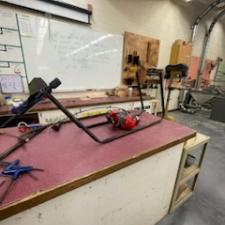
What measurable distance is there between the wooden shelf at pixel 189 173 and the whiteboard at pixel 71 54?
2.09 m

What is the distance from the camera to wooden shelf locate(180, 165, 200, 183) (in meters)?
1.43

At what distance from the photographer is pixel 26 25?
2.11m

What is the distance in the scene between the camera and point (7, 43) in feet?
6.70

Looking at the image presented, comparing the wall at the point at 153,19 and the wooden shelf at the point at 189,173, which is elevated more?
the wall at the point at 153,19

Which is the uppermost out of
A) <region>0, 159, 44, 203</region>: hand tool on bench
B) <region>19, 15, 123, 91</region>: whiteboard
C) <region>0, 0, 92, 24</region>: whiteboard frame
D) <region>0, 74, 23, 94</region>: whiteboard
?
<region>0, 0, 92, 24</region>: whiteboard frame

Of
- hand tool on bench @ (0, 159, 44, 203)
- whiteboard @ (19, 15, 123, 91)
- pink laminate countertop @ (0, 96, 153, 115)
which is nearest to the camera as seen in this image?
hand tool on bench @ (0, 159, 44, 203)

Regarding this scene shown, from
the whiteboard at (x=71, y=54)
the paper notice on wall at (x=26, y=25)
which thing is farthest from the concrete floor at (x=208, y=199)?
the paper notice on wall at (x=26, y=25)

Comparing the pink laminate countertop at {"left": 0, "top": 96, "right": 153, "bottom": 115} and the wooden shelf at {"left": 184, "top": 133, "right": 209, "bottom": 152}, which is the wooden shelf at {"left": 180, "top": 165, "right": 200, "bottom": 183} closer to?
the wooden shelf at {"left": 184, "top": 133, "right": 209, "bottom": 152}

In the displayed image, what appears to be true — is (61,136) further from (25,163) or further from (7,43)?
(7,43)

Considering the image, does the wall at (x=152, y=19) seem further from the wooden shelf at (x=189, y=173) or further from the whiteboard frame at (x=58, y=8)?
the wooden shelf at (x=189, y=173)

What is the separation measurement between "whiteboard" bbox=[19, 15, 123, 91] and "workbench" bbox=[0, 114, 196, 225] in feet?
5.16

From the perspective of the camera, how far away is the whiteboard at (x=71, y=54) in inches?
87.5

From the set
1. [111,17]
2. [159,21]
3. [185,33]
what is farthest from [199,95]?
[111,17]

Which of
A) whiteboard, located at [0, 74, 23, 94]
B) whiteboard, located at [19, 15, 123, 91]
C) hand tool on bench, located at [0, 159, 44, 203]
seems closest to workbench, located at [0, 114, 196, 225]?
hand tool on bench, located at [0, 159, 44, 203]
